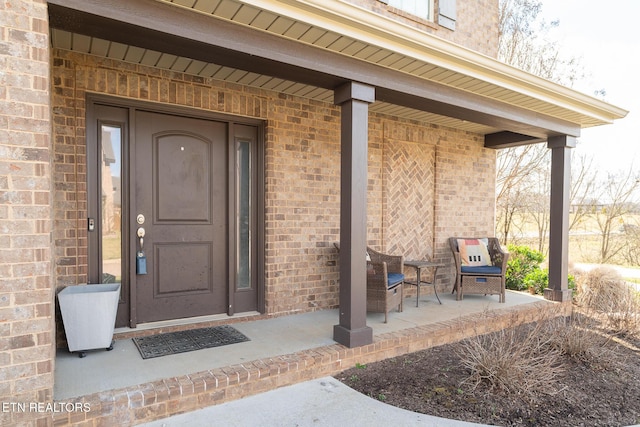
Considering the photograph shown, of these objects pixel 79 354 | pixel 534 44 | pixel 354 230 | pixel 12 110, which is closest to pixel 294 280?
pixel 354 230

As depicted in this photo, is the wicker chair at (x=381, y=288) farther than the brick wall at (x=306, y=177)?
Yes

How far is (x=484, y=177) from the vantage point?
6.44m

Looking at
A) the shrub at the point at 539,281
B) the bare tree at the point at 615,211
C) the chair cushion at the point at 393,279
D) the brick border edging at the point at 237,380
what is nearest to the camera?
the brick border edging at the point at 237,380

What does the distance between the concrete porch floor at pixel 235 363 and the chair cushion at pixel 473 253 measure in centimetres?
117

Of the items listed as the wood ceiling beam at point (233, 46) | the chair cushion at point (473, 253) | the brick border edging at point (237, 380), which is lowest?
the brick border edging at point (237, 380)

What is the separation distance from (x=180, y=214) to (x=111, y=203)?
24.5 inches

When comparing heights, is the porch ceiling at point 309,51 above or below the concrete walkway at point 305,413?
above

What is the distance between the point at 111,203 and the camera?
3.58 meters

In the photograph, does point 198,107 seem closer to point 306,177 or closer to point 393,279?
point 306,177

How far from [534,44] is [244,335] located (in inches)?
422

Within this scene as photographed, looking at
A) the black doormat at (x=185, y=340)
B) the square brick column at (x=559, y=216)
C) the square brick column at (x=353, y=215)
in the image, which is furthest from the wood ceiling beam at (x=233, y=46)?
the black doormat at (x=185, y=340)

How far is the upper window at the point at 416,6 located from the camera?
4787mm

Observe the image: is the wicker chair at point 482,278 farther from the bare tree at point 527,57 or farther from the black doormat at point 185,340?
the bare tree at point 527,57

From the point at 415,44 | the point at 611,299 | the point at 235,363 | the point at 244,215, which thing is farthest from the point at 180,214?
the point at 611,299
